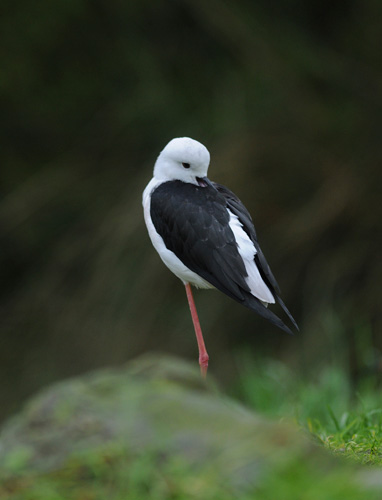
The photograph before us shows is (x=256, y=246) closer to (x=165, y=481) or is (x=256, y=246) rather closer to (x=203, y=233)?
(x=203, y=233)

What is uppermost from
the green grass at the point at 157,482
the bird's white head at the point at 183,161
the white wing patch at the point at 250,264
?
the bird's white head at the point at 183,161

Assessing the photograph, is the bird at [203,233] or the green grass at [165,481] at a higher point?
the bird at [203,233]

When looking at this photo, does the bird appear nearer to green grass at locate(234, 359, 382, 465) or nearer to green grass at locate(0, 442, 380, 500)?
green grass at locate(234, 359, 382, 465)

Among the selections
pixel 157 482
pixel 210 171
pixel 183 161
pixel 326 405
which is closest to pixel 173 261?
pixel 183 161

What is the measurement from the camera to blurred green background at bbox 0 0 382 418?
8.88m

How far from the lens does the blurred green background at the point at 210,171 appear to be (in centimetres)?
888

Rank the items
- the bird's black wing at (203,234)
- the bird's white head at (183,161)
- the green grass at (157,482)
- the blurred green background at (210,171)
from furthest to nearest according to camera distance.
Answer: the blurred green background at (210,171)
the bird's white head at (183,161)
the bird's black wing at (203,234)
the green grass at (157,482)

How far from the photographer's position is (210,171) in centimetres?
876

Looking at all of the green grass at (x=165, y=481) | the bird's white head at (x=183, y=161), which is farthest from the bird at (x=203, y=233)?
the green grass at (x=165, y=481)

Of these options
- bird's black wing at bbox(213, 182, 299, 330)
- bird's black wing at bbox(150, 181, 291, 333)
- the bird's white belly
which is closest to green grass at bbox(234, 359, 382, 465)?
bird's black wing at bbox(213, 182, 299, 330)

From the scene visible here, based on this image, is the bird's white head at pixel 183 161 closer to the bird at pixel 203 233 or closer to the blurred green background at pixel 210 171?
the bird at pixel 203 233

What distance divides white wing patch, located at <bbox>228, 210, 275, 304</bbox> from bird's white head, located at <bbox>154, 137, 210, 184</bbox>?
13.0 inches

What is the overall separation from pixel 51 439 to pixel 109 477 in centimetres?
26

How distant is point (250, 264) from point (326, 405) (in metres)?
0.82
